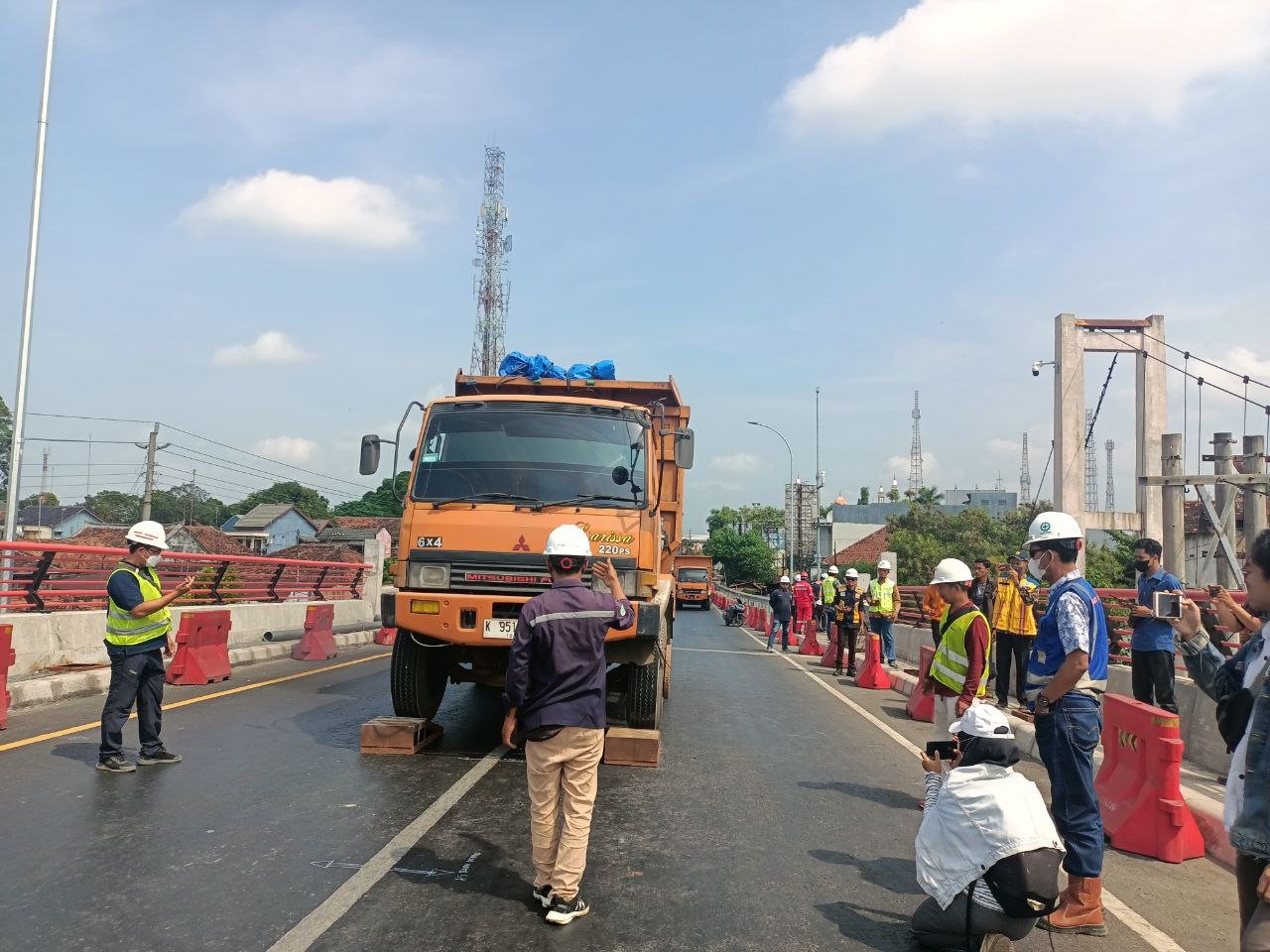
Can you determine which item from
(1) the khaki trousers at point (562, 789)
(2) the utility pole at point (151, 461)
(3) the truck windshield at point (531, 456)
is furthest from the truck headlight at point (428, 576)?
(2) the utility pole at point (151, 461)

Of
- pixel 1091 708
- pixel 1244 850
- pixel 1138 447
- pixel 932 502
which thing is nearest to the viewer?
pixel 1244 850

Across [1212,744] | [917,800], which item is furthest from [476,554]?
[1212,744]

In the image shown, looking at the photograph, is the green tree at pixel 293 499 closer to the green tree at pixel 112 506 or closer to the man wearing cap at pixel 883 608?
the green tree at pixel 112 506

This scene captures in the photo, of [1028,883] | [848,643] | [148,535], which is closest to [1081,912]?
[1028,883]

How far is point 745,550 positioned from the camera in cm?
9138

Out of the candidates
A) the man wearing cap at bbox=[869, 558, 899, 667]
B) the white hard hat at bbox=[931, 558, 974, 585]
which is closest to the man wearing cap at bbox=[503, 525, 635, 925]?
the white hard hat at bbox=[931, 558, 974, 585]

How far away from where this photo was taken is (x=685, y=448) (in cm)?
857

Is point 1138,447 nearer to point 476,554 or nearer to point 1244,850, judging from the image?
point 476,554

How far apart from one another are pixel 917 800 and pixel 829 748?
1834mm

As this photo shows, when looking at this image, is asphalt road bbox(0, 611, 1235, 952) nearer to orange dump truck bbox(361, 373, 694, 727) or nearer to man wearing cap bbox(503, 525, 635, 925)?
man wearing cap bbox(503, 525, 635, 925)

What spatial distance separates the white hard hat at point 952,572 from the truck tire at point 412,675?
407cm

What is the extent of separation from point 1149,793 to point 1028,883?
2.54m

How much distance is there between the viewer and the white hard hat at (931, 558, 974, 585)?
6.15m

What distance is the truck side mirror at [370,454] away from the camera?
27.0 ft
